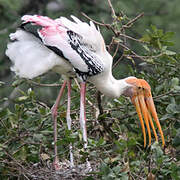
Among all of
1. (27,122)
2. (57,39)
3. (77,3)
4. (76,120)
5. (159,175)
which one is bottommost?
(159,175)

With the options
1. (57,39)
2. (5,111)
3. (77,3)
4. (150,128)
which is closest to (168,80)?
(150,128)

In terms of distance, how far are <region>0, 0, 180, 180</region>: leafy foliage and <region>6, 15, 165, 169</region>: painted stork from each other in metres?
0.12

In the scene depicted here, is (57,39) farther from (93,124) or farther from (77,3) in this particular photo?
(77,3)

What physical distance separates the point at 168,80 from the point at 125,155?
1.24 meters

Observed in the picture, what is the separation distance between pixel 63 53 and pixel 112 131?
31.1 inches

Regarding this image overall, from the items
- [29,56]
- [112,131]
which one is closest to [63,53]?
[29,56]

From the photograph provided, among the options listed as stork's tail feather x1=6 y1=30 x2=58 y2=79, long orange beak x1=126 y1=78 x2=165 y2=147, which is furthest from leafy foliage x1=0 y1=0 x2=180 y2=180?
stork's tail feather x1=6 y1=30 x2=58 y2=79

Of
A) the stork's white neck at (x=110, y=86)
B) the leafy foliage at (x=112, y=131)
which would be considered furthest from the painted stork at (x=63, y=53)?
the leafy foliage at (x=112, y=131)

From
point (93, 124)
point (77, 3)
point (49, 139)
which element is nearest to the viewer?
point (49, 139)

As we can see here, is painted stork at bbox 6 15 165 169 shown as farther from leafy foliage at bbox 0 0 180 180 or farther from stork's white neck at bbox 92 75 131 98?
leafy foliage at bbox 0 0 180 180

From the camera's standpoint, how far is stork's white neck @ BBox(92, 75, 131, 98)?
4.69 m

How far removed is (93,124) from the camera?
15.8 feet

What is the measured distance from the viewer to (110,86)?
4.76 meters

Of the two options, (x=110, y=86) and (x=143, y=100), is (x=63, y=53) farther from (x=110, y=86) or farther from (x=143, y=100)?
(x=143, y=100)
